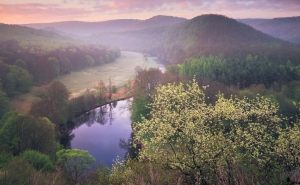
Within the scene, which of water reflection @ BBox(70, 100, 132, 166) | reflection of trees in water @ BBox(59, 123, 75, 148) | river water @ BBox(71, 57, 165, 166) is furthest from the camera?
reflection of trees in water @ BBox(59, 123, 75, 148)

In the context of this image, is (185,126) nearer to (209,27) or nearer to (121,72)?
(121,72)

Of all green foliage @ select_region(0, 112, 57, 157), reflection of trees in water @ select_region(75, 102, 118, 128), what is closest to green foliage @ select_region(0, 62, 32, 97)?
reflection of trees in water @ select_region(75, 102, 118, 128)

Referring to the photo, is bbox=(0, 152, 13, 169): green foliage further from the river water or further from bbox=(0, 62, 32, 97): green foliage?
bbox=(0, 62, 32, 97): green foliage

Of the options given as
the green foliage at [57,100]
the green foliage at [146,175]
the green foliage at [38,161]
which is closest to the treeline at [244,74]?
the green foliage at [57,100]

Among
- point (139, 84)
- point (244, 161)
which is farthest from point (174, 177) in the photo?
point (139, 84)

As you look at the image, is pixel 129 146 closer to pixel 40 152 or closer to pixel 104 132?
pixel 104 132

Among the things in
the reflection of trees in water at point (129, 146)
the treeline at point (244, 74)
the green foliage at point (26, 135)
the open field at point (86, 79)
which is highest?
the treeline at point (244, 74)

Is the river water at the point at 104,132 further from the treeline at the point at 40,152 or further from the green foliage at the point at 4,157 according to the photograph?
the green foliage at the point at 4,157
